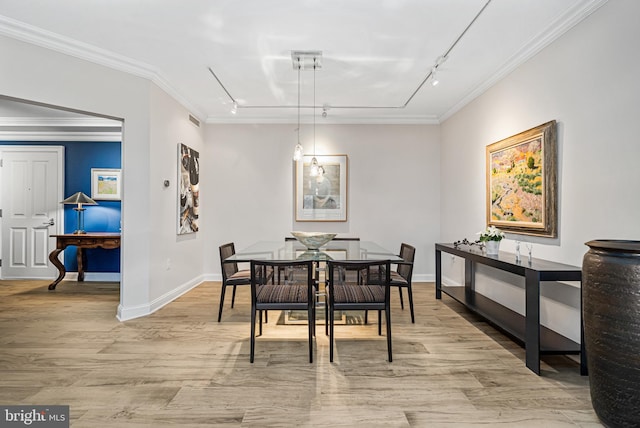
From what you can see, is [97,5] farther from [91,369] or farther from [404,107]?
A: [404,107]

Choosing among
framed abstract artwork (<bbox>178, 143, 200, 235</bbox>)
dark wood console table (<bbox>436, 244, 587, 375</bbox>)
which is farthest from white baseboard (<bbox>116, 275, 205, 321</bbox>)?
dark wood console table (<bbox>436, 244, 587, 375</bbox>)

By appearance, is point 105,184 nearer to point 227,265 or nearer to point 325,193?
point 227,265

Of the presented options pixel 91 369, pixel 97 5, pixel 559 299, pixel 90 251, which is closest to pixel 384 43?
pixel 97 5

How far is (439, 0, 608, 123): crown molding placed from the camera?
2.35m

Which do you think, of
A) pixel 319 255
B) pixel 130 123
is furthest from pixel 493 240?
pixel 130 123

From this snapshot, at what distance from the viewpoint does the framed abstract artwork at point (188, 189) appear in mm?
4305

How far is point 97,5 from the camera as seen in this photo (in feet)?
8.03

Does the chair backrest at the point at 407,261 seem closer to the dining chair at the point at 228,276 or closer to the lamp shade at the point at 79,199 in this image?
the dining chair at the point at 228,276

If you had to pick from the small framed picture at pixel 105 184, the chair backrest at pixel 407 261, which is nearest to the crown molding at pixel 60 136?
the small framed picture at pixel 105 184

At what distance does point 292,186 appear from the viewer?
5.27 metres

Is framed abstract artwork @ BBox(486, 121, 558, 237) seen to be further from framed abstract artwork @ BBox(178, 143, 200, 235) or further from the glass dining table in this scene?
framed abstract artwork @ BBox(178, 143, 200, 235)

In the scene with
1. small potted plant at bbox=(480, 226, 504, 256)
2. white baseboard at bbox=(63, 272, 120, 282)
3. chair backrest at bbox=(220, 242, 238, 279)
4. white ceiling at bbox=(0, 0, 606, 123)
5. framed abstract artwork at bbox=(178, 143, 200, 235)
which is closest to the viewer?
white ceiling at bbox=(0, 0, 606, 123)

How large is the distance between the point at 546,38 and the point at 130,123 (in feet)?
12.9

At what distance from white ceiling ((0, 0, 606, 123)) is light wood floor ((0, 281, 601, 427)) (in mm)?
2568
